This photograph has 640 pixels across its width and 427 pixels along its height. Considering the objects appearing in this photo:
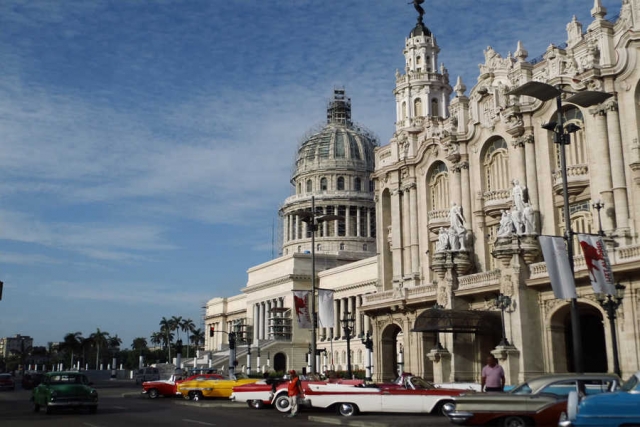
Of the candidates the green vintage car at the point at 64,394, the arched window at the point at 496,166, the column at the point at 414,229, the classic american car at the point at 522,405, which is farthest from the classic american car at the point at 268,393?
the column at the point at 414,229

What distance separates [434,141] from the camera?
52.7 metres

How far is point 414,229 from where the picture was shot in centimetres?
5403

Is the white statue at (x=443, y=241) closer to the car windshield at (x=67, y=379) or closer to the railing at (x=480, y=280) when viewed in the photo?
the railing at (x=480, y=280)

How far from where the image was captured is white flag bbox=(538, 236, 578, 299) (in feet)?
76.2

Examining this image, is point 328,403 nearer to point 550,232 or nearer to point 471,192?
point 550,232

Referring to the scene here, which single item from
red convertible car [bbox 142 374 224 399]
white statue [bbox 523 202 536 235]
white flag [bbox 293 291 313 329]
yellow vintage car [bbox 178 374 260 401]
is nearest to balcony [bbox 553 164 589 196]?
white statue [bbox 523 202 536 235]

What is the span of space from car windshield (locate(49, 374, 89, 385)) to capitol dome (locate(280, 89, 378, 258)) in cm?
7880

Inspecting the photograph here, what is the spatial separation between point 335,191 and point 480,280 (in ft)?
238

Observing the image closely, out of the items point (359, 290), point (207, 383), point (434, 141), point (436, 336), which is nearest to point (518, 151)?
point (434, 141)

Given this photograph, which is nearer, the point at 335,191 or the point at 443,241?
the point at 443,241

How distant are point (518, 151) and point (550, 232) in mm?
5679

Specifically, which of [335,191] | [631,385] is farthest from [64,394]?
[335,191]

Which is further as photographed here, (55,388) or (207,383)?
(207,383)

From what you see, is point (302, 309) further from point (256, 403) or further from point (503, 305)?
point (503, 305)
